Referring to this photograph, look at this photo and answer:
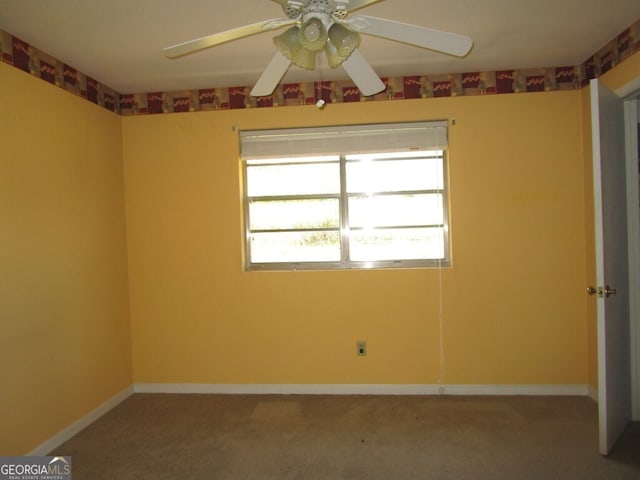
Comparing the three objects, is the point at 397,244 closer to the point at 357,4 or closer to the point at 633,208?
the point at 633,208

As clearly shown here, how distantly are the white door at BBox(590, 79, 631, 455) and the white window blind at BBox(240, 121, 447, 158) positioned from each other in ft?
3.42

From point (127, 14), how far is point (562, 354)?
3.63 meters

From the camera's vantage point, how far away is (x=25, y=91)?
2.27 metres

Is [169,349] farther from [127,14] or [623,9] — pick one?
[623,9]

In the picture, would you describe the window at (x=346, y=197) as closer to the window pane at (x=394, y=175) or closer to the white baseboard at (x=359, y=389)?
the window pane at (x=394, y=175)

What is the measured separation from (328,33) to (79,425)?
2841mm

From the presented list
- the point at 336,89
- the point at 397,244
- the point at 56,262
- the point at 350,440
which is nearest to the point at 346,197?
the point at 397,244

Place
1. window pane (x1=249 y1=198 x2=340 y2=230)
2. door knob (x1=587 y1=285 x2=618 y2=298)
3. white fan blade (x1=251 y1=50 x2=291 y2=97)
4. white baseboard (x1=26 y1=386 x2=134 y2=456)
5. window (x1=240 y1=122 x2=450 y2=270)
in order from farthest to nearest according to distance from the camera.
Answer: window pane (x1=249 y1=198 x2=340 y2=230), window (x1=240 y1=122 x2=450 y2=270), white baseboard (x1=26 y1=386 x2=134 y2=456), door knob (x1=587 y1=285 x2=618 y2=298), white fan blade (x1=251 y1=50 x2=291 y2=97)

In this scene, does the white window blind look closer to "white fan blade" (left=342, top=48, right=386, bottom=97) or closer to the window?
the window

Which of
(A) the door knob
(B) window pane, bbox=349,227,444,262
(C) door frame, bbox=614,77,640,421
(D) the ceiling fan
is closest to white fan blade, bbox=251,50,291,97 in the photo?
(D) the ceiling fan

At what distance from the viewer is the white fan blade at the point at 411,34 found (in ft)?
4.39

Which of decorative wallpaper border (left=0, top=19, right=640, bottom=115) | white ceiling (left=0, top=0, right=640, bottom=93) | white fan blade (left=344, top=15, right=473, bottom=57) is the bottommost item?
white fan blade (left=344, top=15, right=473, bottom=57)

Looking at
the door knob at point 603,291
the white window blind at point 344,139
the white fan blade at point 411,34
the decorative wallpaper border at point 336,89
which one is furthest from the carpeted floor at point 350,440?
the decorative wallpaper border at point 336,89

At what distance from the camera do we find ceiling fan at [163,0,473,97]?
129 centimetres
